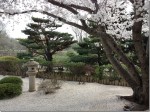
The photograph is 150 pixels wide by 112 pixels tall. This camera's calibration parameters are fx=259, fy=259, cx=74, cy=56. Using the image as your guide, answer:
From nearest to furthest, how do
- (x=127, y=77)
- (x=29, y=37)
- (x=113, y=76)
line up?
(x=127, y=77) → (x=113, y=76) → (x=29, y=37)

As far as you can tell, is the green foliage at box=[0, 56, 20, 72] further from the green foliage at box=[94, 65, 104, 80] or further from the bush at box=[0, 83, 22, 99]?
the bush at box=[0, 83, 22, 99]

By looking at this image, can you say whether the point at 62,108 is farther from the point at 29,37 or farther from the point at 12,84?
the point at 29,37

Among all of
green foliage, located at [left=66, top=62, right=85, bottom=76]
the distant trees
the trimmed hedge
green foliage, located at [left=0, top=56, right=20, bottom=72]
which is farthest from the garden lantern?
the distant trees

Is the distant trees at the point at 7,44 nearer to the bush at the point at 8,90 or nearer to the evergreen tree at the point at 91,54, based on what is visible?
the evergreen tree at the point at 91,54

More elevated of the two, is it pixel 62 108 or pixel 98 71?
pixel 98 71

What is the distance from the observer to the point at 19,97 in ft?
26.8

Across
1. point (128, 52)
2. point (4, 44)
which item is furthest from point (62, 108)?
point (4, 44)

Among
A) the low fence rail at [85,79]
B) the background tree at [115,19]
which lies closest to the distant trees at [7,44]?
the low fence rail at [85,79]

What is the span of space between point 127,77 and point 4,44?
25194 millimetres

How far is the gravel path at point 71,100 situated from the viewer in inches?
267

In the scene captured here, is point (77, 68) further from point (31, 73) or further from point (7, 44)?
point (7, 44)

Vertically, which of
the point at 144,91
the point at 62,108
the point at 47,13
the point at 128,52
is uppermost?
the point at 47,13

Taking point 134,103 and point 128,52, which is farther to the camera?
point 128,52

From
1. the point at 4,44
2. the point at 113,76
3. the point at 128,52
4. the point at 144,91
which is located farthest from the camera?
the point at 4,44
